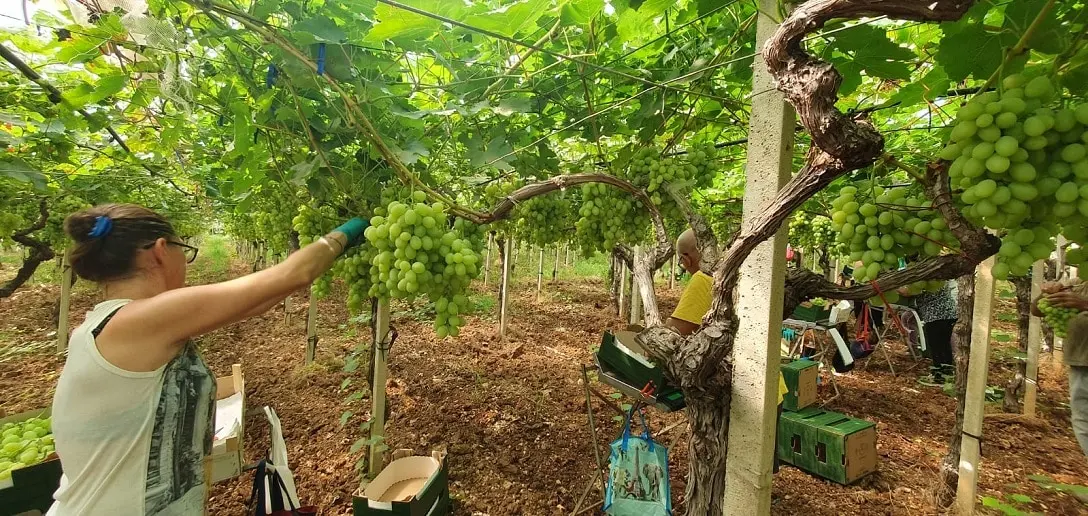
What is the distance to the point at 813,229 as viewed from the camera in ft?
26.7

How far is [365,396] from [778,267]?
4.65 meters

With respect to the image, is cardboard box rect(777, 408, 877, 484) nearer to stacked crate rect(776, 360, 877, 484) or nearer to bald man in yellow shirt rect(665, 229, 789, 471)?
stacked crate rect(776, 360, 877, 484)

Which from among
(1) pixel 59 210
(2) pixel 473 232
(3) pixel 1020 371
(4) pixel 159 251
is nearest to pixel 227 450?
(4) pixel 159 251

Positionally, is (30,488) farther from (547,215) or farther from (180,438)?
(547,215)

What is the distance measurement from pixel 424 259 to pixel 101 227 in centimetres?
102

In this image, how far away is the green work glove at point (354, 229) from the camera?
181 centimetres

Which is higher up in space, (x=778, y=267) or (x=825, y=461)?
(x=778, y=267)

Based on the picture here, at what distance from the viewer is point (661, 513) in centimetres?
258

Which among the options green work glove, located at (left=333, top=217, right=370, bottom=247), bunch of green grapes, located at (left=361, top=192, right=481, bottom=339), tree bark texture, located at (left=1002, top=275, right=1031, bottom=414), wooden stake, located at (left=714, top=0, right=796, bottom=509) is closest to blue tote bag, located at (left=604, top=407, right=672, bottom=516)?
wooden stake, located at (left=714, top=0, right=796, bottom=509)

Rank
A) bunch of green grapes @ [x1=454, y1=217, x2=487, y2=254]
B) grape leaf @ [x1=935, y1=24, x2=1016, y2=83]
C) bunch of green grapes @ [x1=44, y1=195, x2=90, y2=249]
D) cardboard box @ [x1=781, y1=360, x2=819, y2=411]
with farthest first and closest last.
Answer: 1. bunch of green grapes @ [x1=44, y1=195, x2=90, y2=249]
2. cardboard box @ [x1=781, y1=360, x2=819, y2=411]
3. bunch of green grapes @ [x1=454, y1=217, x2=487, y2=254]
4. grape leaf @ [x1=935, y1=24, x2=1016, y2=83]

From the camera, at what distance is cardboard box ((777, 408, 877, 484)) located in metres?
3.68

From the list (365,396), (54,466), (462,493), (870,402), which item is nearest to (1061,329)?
(870,402)

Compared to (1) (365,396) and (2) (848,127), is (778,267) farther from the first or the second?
(1) (365,396)

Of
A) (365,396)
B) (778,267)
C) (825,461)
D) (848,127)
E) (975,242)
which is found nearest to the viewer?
(848,127)
